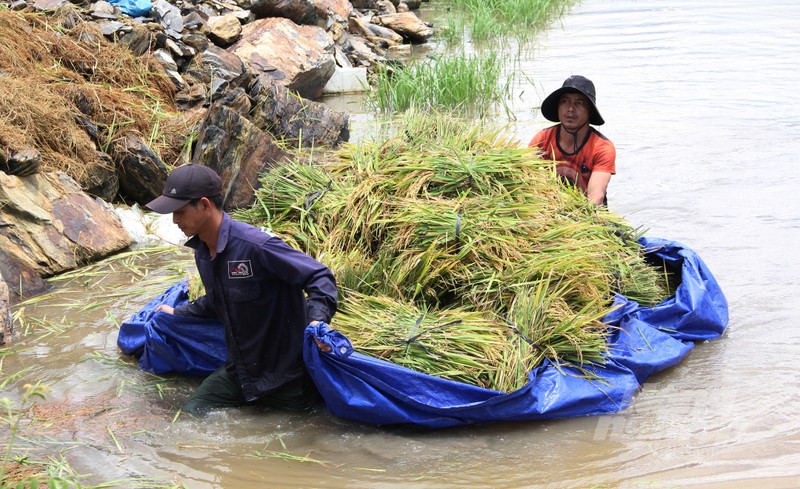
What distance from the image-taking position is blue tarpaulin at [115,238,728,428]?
3.37 metres

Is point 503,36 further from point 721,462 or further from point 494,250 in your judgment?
point 721,462

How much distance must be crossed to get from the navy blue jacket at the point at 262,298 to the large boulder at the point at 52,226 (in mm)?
2064

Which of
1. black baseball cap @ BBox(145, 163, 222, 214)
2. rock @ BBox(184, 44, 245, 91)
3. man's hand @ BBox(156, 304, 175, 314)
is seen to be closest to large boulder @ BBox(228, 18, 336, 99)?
rock @ BBox(184, 44, 245, 91)

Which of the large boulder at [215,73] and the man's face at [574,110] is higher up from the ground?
the man's face at [574,110]

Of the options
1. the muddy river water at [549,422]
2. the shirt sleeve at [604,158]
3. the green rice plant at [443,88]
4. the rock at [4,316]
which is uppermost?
the shirt sleeve at [604,158]

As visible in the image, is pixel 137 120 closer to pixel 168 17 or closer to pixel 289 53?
pixel 168 17

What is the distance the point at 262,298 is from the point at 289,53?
680 centimetres

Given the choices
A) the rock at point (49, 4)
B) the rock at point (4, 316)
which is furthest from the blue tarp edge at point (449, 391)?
the rock at point (49, 4)

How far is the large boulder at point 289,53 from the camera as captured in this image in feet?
30.7

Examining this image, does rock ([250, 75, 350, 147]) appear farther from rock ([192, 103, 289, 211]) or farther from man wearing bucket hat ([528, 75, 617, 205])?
man wearing bucket hat ([528, 75, 617, 205])

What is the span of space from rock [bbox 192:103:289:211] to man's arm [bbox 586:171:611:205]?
241 centimetres

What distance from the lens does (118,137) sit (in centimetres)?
633

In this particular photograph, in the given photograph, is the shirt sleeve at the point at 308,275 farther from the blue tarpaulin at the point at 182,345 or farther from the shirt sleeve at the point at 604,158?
→ the shirt sleeve at the point at 604,158

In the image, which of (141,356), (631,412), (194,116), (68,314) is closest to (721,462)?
(631,412)
